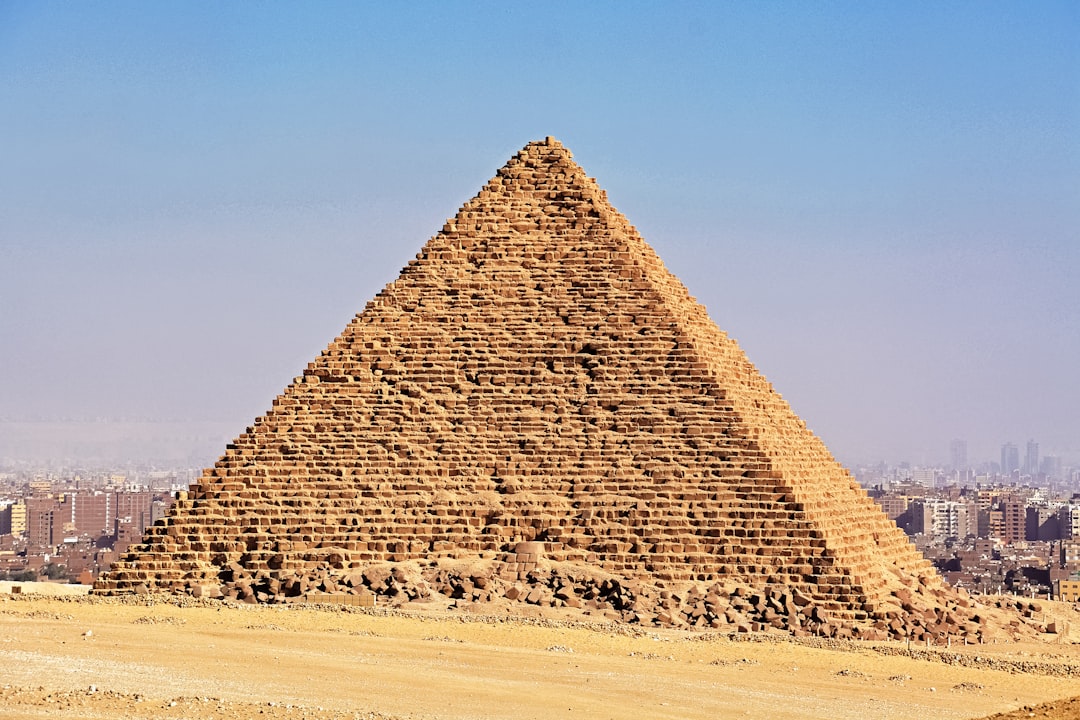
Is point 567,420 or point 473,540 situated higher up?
point 567,420

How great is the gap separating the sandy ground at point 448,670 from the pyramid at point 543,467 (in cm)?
227

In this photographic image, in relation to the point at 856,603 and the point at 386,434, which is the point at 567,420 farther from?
the point at 856,603

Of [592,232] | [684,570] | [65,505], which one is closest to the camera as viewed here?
[684,570]

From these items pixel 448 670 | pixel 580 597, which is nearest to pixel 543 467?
pixel 580 597

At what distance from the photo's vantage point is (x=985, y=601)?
36.9 metres

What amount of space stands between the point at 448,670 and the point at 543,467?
983 cm

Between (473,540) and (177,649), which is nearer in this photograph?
(177,649)

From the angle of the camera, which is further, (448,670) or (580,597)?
(580,597)

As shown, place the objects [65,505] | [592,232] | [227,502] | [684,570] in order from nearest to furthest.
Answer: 1. [684,570]
2. [227,502]
3. [592,232]
4. [65,505]

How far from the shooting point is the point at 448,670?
2372 cm

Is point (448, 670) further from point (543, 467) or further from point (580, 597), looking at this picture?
point (543, 467)

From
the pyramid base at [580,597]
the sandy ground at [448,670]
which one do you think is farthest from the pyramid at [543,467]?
the sandy ground at [448,670]

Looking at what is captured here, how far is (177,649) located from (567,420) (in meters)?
11.1

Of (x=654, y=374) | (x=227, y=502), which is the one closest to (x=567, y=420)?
(x=654, y=374)
